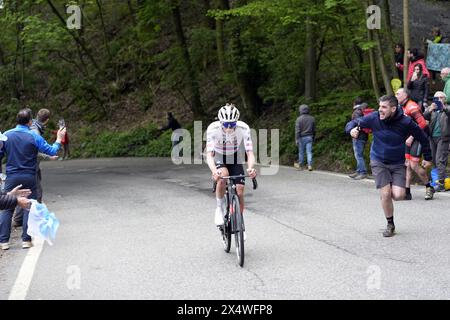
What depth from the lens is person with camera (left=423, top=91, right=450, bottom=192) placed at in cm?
1313

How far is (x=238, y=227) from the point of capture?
27.0 ft

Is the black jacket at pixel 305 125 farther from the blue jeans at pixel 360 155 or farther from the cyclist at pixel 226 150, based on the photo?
the cyclist at pixel 226 150

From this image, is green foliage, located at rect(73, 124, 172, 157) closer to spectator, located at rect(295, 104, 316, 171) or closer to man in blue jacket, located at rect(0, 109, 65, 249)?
spectator, located at rect(295, 104, 316, 171)

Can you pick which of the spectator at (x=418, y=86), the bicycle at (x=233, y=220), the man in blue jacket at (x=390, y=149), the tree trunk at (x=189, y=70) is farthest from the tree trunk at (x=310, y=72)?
the bicycle at (x=233, y=220)

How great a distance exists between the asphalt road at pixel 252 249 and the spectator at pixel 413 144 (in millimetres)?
277

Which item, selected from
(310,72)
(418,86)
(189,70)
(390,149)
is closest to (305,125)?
(418,86)

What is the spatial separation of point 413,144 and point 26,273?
24.8 ft

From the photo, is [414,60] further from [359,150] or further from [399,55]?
[359,150]

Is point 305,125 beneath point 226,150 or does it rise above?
beneath

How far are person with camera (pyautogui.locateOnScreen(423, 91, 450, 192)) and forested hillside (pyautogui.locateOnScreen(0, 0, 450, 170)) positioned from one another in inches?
186

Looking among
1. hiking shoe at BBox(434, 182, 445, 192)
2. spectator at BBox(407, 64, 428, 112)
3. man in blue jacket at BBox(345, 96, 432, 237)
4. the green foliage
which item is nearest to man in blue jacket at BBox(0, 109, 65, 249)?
man in blue jacket at BBox(345, 96, 432, 237)

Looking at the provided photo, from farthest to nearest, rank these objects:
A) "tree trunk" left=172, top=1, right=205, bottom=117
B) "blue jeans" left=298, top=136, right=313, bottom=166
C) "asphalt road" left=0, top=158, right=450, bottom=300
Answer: "tree trunk" left=172, top=1, right=205, bottom=117 < "blue jeans" left=298, top=136, right=313, bottom=166 < "asphalt road" left=0, top=158, right=450, bottom=300

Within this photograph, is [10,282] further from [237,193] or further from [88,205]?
[88,205]

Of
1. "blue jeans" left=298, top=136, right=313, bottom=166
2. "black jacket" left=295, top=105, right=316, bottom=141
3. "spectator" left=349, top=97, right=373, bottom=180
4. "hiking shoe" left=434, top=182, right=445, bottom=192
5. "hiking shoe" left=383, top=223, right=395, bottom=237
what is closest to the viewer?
"hiking shoe" left=383, top=223, right=395, bottom=237
